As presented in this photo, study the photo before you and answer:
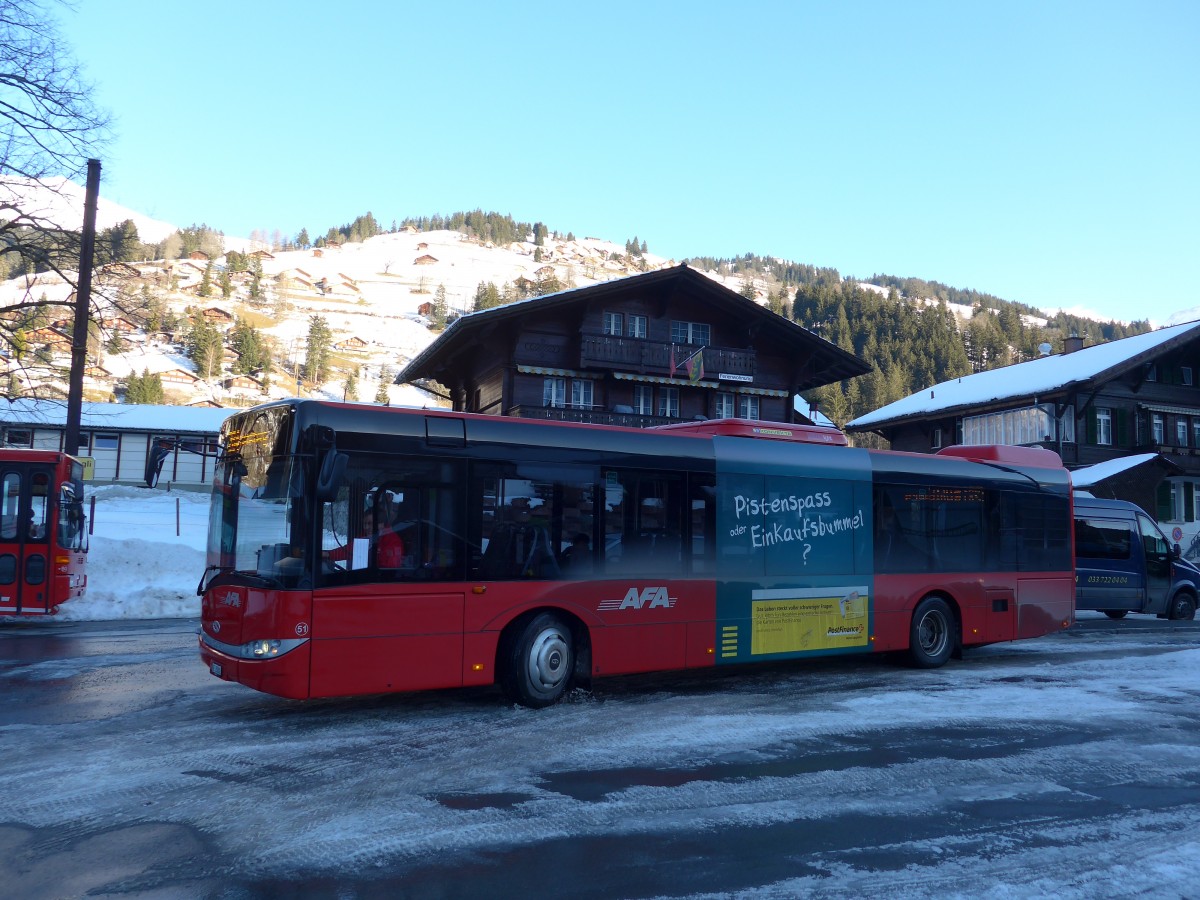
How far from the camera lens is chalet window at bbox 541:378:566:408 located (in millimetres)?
35500

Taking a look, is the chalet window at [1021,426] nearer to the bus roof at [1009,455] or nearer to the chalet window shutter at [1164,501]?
the chalet window shutter at [1164,501]

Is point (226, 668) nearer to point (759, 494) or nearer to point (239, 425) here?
point (239, 425)

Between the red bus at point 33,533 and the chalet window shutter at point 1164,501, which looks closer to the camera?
the red bus at point 33,533

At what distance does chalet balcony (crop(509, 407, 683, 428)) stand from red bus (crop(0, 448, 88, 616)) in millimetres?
18623

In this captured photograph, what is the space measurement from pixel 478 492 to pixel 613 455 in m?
1.56

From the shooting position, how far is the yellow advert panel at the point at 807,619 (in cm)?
1001

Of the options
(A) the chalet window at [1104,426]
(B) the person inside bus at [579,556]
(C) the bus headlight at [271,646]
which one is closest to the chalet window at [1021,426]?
(A) the chalet window at [1104,426]

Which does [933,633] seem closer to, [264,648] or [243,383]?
[264,648]

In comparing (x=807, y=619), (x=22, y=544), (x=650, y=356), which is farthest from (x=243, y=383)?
(x=807, y=619)

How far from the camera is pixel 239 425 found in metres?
8.28

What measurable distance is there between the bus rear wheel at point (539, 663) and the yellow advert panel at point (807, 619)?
2.36 meters

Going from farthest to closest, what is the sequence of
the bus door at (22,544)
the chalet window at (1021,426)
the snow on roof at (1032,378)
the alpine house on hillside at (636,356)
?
the chalet window at (1021,426)
the snow on roof at (1032,378)
the alpine house on hillside at (636,356)
the bus door at (22,544)

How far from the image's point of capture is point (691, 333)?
126 feet

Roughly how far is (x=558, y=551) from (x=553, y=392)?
1080 inches
